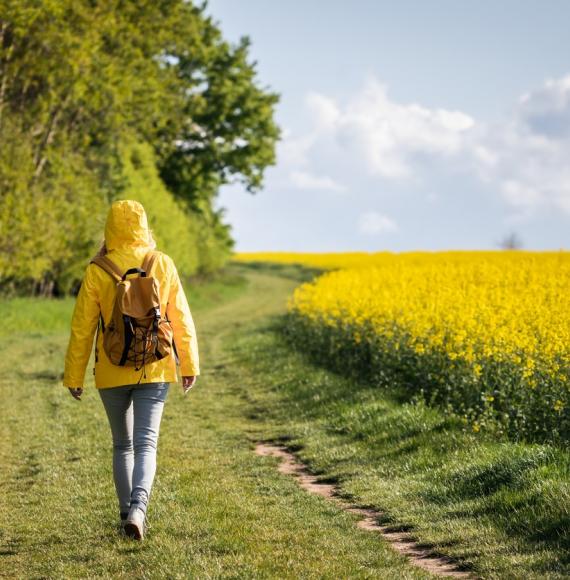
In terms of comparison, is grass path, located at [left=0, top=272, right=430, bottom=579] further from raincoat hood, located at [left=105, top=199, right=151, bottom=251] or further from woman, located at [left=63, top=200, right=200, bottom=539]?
raincoat hood, located at [left=105, top=199, right=151, bottom=251]

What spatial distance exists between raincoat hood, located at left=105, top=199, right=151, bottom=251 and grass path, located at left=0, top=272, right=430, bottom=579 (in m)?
2.32

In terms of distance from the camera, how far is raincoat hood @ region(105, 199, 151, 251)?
7.23m

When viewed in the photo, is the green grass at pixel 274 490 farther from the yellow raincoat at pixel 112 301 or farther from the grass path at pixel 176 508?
the yellow raincoat at pixel 112 301

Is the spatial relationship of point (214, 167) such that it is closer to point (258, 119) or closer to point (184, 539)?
point (258, 119)

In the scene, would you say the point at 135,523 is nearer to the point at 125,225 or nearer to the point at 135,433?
the point at 135,433

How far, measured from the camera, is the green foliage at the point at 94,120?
29.2 metres

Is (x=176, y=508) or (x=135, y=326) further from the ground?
(x=135, y=326)

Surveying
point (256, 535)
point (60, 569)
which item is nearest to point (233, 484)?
point (256, 535)

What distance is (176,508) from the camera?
841cm

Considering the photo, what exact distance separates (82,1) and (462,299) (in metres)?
19.0

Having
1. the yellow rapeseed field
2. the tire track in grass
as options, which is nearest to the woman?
the tire track in grass

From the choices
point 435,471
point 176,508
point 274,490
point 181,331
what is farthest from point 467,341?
point 181,331

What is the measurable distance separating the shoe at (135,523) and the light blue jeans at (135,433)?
5 cm

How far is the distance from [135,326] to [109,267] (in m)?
0.53
